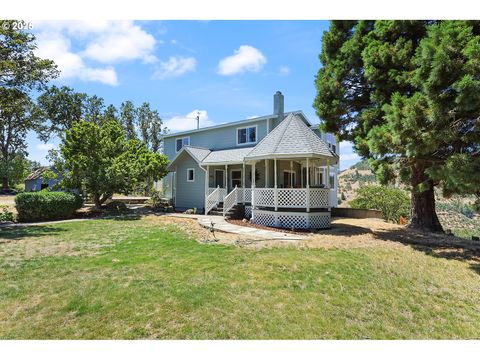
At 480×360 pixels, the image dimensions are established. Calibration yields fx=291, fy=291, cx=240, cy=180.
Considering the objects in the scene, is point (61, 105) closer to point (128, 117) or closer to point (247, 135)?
point (128, 117)

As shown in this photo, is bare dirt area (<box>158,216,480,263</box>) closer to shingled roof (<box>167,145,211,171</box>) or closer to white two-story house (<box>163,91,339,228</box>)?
white two-story house (<box>163,91,339,228</box>)

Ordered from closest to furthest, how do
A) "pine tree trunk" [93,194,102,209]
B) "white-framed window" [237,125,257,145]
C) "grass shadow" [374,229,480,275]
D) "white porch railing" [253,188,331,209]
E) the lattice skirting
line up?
1. "grass shadow" [374,229,480,275]
2. the lattice skirting
3. "white porch railing" [253,188,331,209]
4. "pine tree trunk" [93,194,102,209]
5. "white-framed window" [237,125,257,145]

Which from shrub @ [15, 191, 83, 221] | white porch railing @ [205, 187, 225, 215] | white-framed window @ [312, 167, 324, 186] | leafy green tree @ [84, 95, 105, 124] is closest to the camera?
shrub @ [15, 191, 83, 221]

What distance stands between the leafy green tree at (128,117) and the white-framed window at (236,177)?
28316 mm

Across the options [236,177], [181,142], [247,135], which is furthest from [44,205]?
[247,135]

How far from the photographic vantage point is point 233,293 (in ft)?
17.9

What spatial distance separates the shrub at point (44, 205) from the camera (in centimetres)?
1518

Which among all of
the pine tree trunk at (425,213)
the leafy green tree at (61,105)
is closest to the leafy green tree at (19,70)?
the pine tree trunk at (425,213)

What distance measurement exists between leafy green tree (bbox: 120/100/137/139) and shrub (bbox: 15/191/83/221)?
90.6ft

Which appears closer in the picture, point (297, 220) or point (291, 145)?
point (297, 220)

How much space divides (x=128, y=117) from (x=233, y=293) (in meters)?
42.5

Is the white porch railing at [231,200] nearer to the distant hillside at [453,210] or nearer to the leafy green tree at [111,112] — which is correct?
the distant hillside at [453,210]

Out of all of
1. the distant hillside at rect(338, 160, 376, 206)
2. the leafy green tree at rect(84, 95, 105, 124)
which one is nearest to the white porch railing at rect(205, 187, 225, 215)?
the leafy green tree at rect(84, 95, 105, 124)

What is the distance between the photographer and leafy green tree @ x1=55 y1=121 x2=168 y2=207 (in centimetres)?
1752
